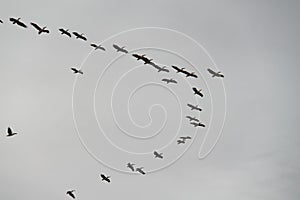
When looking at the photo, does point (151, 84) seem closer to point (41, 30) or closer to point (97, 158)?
point (97, 158)

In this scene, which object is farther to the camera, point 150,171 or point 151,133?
point 150,171

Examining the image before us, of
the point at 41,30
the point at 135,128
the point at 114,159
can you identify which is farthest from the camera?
the point at 114,159

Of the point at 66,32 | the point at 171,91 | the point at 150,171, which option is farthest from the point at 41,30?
the point at 150,171

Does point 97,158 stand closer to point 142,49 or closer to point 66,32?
point 142,49

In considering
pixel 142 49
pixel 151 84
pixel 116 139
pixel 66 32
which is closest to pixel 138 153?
pixel 116 139

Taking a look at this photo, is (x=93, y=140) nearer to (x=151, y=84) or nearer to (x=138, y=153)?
(x=138, y=153)

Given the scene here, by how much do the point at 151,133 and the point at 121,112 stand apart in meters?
5.90

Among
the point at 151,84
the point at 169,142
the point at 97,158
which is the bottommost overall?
the point at 97,158

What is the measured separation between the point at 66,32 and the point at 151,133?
22.7m

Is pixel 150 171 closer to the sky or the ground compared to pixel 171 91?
closer to the ground

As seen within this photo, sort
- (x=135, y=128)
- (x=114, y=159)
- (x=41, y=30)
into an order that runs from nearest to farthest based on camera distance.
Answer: (x=41, y=30), (x=135, y=128), (x=114, y=159)

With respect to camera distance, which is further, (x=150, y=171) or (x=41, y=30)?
(x=150, y=171)

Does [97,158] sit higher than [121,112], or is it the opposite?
[121,112]

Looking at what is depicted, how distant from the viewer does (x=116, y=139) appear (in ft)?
263
